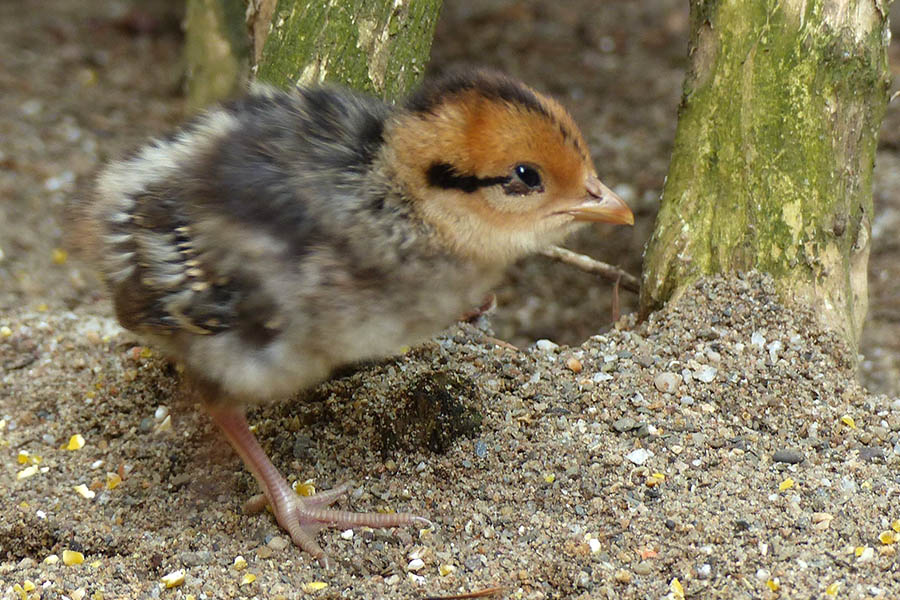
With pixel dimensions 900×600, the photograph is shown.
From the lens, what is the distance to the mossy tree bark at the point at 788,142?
3168 millimetres

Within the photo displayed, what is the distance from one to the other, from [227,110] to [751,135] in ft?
5.06

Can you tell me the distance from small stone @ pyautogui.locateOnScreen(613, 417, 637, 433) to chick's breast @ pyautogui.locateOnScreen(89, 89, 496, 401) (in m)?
0.56

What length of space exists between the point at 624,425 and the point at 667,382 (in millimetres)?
209

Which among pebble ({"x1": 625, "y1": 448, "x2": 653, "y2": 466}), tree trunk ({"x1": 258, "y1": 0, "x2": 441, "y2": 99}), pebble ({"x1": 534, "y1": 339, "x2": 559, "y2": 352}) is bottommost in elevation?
pebble ({"x1": 625, "y1": 448, "x2": 653, "y2": 466})

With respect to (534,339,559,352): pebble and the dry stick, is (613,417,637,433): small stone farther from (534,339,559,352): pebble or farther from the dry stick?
the dry stick

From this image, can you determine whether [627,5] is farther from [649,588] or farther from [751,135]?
[649,588]

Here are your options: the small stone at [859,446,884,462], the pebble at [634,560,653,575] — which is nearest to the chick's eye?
the pebble at [634,560,653,575]

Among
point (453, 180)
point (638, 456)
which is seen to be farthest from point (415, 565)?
point (453, 180)

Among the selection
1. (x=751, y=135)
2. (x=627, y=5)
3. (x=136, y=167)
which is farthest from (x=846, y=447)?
(x=627, y=5)

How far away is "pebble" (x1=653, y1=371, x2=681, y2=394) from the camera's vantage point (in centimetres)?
302

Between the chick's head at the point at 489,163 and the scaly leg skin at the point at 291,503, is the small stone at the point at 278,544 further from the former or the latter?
the chick's head at the point at 489,163

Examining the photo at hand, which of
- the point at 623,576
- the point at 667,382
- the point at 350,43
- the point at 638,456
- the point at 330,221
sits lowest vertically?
the point at 623,576

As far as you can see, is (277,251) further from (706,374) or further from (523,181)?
(706,374)

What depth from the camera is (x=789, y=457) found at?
9.05 ft
